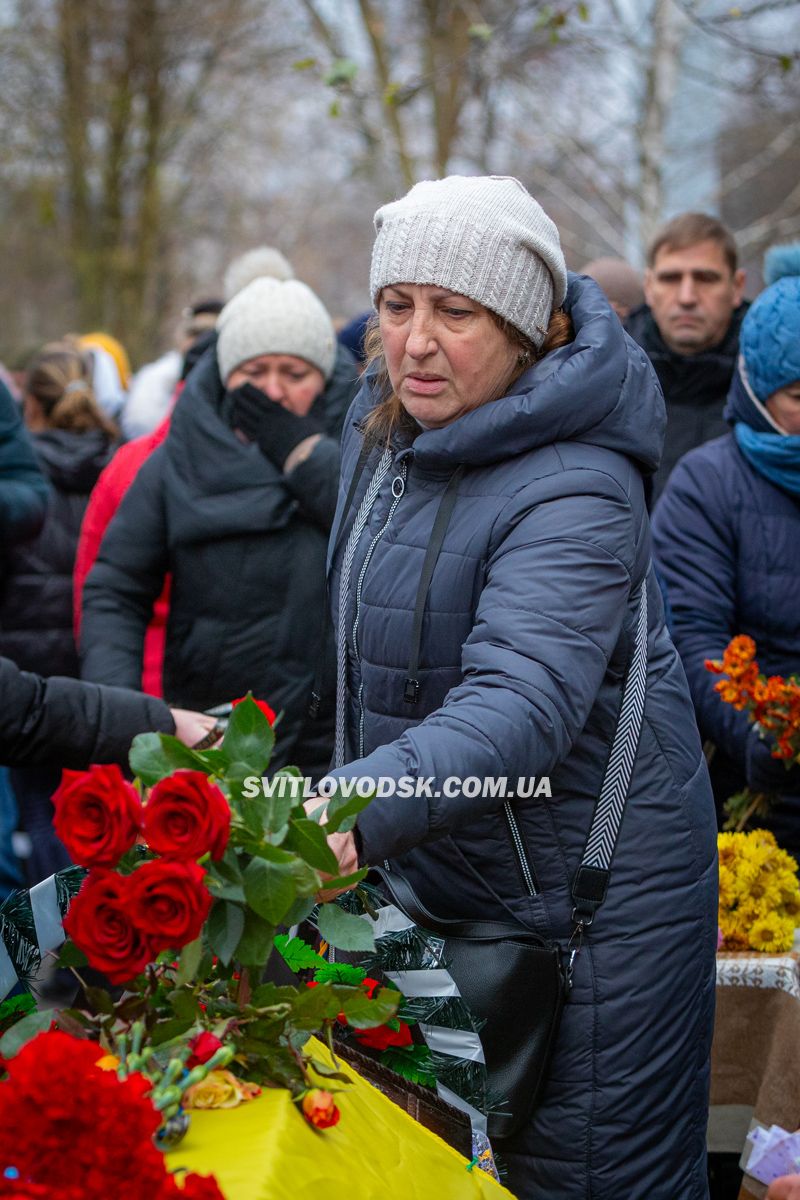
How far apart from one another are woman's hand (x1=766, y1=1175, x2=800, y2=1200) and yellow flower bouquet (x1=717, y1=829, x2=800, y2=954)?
664 mm

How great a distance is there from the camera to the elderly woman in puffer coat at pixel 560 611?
2150mm

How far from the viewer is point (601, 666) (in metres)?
2.06

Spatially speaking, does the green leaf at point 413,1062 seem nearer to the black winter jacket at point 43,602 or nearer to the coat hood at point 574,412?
the coat hood at point 574,412

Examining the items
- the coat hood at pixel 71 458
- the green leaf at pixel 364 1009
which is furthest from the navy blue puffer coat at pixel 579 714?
the coat hood at pixel 71 458

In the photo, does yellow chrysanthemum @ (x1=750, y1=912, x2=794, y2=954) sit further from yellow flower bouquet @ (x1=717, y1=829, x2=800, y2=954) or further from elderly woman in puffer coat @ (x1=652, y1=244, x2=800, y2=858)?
elderly woman in puffer coat @ (x1=652, y1=244, x2=800, y2=858)

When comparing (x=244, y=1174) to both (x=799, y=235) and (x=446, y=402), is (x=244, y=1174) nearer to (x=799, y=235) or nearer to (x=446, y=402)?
(x=446, y=402)

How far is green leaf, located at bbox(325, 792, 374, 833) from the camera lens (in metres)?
1.64

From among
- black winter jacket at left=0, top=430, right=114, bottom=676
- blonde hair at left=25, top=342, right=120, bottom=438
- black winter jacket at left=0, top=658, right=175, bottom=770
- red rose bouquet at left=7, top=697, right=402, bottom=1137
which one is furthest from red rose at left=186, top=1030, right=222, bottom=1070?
blonde hair at left=25, top=342, right=120, bottom=438

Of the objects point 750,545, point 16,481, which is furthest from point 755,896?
point 16,481

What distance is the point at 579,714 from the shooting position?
2.01m

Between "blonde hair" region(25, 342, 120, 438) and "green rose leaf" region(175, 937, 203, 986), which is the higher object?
"green rose leaf" region(175, 937, 203, 986)

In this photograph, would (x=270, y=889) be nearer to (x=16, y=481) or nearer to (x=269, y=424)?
(x=269, y=424)

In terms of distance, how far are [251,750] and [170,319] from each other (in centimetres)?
2769

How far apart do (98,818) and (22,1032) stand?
260 millimetres
